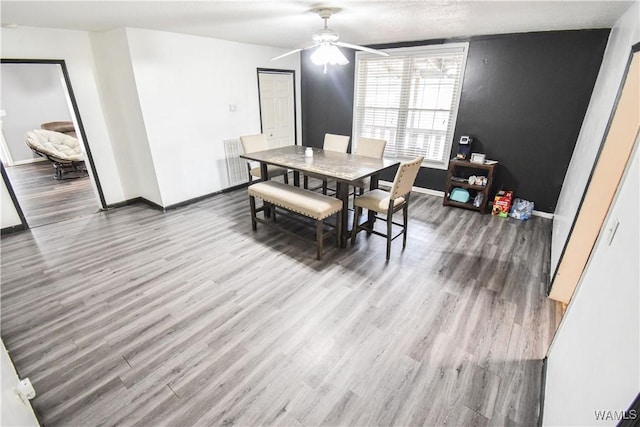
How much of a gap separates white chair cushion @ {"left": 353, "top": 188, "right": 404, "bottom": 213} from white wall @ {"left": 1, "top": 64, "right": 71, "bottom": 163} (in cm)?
712

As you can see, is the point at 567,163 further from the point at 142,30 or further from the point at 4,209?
the point at 4,209

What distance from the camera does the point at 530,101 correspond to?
3785 millimetres

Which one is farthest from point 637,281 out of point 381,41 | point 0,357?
point 381,41

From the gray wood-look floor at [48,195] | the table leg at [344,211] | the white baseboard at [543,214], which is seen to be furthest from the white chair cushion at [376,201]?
the gray wood-look floor at [48,195]

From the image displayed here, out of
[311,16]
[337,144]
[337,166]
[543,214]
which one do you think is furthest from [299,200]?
[543,214]

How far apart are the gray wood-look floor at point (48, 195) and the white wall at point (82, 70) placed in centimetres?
57

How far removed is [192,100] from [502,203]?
4.60 m

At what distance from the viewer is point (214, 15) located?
2.85 m

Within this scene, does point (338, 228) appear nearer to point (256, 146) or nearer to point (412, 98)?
point (256, 146)

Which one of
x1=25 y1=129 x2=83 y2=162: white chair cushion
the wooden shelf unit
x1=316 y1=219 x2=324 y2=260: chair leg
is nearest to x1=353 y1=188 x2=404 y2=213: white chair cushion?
x1=316 y1=219 x2=324 y2=260: chair leg

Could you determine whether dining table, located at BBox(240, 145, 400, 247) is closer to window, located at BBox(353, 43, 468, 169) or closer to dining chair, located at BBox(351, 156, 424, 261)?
dining chair, located at BBox(351, 156, 424, 261)

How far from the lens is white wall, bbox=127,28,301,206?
3732 mm

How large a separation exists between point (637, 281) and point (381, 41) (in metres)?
4.55

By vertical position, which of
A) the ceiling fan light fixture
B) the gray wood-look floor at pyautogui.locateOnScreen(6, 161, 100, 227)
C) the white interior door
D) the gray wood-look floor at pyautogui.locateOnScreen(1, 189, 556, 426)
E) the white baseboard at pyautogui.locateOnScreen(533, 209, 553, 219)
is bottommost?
the gray wood-look floor at pyautogui.locateOnScreen(1, 189, 556, 426)
